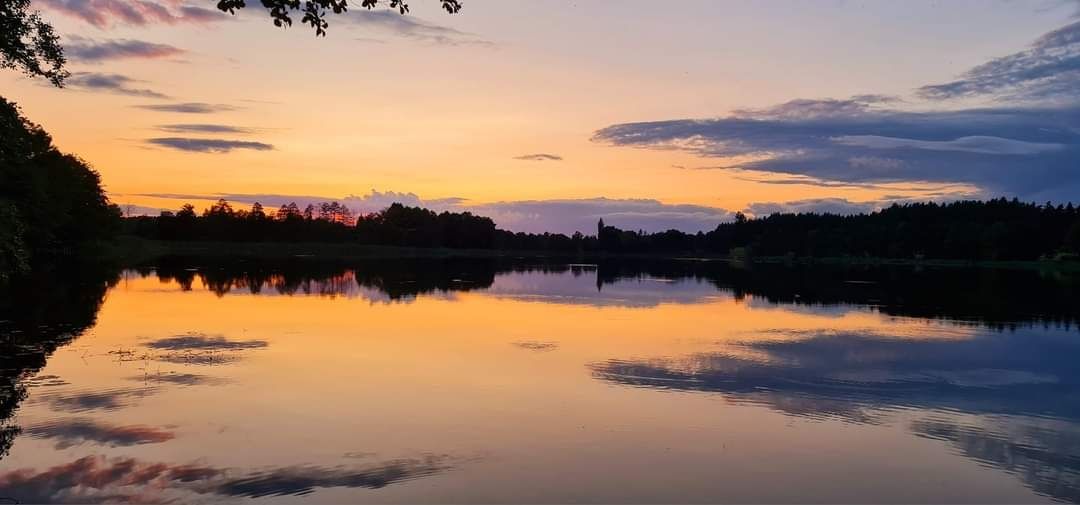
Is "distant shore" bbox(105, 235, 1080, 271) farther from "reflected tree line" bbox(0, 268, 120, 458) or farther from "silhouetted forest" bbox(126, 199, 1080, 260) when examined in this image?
"reflected tree line" bbox(0, 268, 120, 458)

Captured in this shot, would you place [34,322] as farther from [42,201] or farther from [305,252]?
[305,252]

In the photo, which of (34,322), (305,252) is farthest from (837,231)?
Result: (34,322)

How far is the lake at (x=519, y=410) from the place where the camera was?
902 cm

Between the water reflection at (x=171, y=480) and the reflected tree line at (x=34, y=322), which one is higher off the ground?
the reflected tree line at (x=34, y=322)

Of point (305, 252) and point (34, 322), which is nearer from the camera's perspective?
point (34, 322)

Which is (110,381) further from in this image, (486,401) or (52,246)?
(52,246)

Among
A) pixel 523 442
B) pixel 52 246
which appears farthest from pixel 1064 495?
pixel 52 246

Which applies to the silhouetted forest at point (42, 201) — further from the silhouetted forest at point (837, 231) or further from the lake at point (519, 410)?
the silhouetted forest at point (837, 231)

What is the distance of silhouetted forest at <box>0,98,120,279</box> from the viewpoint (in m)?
18.6

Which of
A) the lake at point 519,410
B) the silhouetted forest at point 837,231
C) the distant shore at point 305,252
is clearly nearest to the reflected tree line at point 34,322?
the lake at point 519,410

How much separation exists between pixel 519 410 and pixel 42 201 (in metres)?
48.6

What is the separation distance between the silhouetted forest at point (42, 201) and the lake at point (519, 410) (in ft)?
9.74

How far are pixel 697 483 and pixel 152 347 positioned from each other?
566 inches

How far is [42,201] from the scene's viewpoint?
48875 millimetres
